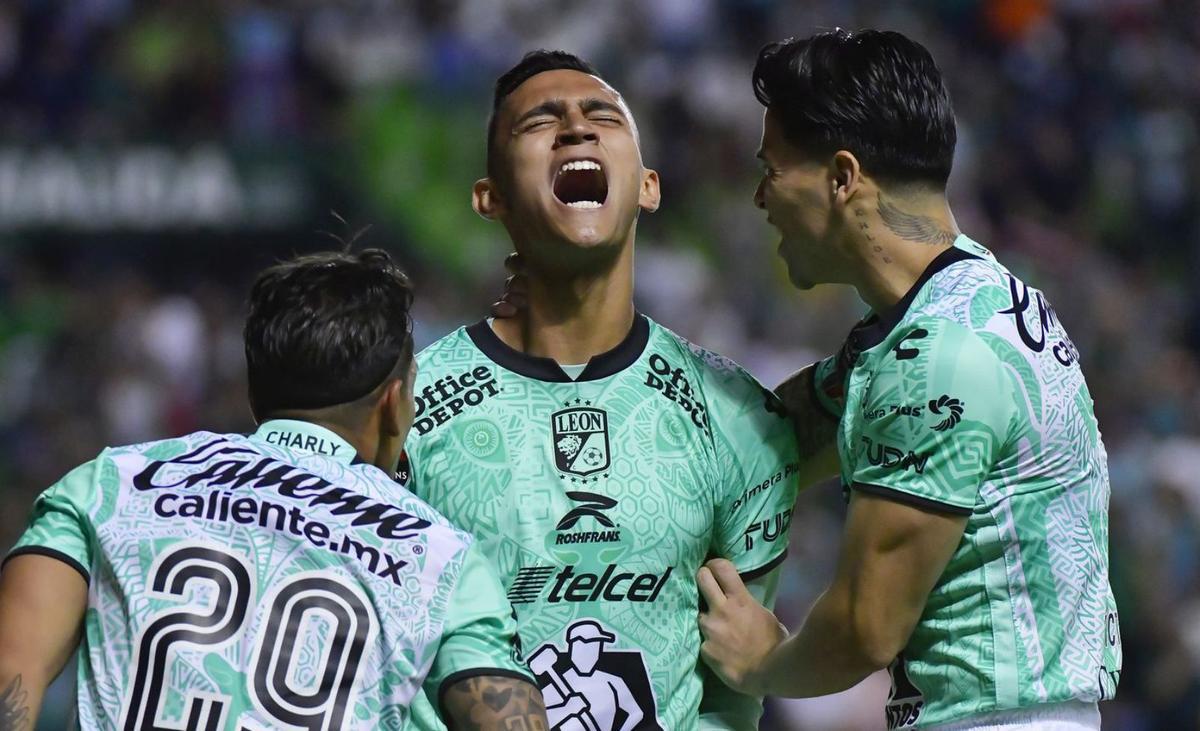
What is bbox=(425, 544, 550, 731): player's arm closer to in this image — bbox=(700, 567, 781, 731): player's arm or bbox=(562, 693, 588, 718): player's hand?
bbox=(562, 693, 588, 718): player's hand

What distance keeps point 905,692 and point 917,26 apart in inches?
383

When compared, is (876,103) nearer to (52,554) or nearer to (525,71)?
(525,71)

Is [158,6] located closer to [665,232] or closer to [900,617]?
[665,232]

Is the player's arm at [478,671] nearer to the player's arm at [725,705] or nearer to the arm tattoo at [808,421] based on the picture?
the player's arm at [725,705]

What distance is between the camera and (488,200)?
154 inches

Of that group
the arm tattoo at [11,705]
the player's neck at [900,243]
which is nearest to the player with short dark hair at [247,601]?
the arm tattoo at [11,705]

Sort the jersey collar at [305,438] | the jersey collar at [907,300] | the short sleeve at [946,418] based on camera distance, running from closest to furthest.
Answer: the jersey collar at [305,438]
the short sleeve at [946,418]
the jersey collar at [907,300]

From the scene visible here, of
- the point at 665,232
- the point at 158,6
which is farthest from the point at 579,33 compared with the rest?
the point at 158,6

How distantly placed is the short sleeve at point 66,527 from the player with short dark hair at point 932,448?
1400 mm

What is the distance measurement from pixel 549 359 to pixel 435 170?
310 inches

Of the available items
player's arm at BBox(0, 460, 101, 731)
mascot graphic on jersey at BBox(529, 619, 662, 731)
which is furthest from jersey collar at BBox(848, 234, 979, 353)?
player's arm at BBox(0, 460, 101, 731)

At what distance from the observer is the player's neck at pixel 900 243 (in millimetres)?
3404

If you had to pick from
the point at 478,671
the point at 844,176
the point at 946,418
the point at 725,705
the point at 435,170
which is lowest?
the point at 725,705

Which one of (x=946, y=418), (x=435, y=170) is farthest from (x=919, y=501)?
(x=435, y=170)
